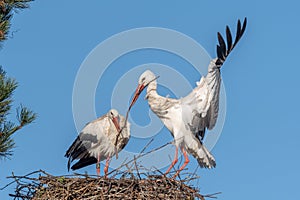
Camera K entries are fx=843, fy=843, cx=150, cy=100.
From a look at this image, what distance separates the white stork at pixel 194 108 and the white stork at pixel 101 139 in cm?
51

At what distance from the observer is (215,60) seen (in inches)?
326

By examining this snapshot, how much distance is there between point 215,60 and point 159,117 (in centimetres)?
100

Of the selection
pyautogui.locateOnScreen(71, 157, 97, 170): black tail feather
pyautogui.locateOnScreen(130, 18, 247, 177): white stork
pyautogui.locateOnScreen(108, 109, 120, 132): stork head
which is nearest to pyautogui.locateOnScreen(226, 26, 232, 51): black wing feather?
pyautogui.locateOnScreen(130, 18, 247, 177): white stork

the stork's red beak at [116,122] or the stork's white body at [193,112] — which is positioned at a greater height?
the stork's red beak at [116,122]

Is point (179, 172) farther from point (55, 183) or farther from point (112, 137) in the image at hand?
point (112, 137)

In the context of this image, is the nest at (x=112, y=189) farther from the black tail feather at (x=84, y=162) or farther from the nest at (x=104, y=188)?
the black tail feather at (x=84, y=162)

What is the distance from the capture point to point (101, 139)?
30.5 feet

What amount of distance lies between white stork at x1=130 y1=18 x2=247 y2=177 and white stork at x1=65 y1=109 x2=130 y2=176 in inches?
20.2

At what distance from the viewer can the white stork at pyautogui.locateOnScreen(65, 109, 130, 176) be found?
9219mm

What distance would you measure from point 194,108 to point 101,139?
4.22ft

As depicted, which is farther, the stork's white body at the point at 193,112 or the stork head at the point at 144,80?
the stork head at the point at 144,80

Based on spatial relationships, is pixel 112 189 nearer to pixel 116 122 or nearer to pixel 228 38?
pixel 228 38

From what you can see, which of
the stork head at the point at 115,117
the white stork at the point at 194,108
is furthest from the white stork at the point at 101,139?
the white stork at the point at 194,108

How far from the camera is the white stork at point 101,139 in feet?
30.2
